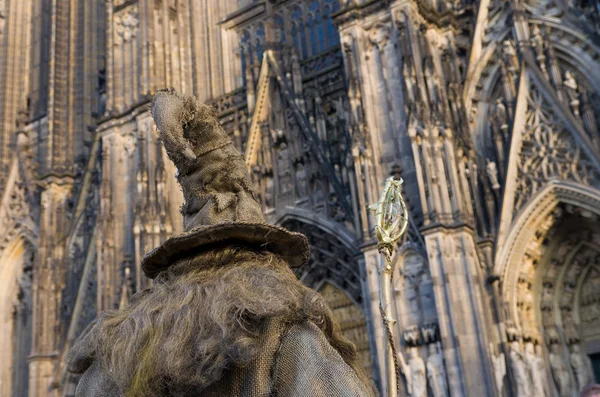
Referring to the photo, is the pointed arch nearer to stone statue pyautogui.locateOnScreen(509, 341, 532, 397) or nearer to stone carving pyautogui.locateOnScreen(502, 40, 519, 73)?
stone statue pyautogui.locateOnScreen(509, 341, 532, 397)

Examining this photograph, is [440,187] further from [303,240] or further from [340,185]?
[303,240]

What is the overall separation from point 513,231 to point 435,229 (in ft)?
4.62

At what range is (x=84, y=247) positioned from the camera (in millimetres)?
17672

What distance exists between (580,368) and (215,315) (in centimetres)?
1064

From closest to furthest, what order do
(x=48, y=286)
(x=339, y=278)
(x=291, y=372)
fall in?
(x=291, y=372) < (x=339, y=278) < (x=48, y=286)

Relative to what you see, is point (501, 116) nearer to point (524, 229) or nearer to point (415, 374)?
point (524, 229)

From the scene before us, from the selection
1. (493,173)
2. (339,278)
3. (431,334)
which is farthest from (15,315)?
(493,173)

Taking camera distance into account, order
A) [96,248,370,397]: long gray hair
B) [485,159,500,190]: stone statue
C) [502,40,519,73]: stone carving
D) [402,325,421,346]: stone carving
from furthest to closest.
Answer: [502,40,519,73]: stone carving, [485,159,500,190]: stone statue, [402,325,421,346]: stone carving, [96,248,370,397]: long gray hair

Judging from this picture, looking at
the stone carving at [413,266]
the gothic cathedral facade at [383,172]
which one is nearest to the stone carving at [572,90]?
the gothic cathedral facade at [383,172]

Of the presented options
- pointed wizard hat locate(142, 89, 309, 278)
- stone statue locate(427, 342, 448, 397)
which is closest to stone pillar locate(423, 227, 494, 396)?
stone statue locate(427, 342, 448, 397)

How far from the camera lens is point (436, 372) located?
10.6m

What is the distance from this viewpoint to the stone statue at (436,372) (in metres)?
10.5

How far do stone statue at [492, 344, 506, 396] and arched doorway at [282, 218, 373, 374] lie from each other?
3.14 m

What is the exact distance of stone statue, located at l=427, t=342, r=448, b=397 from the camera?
10477mm
